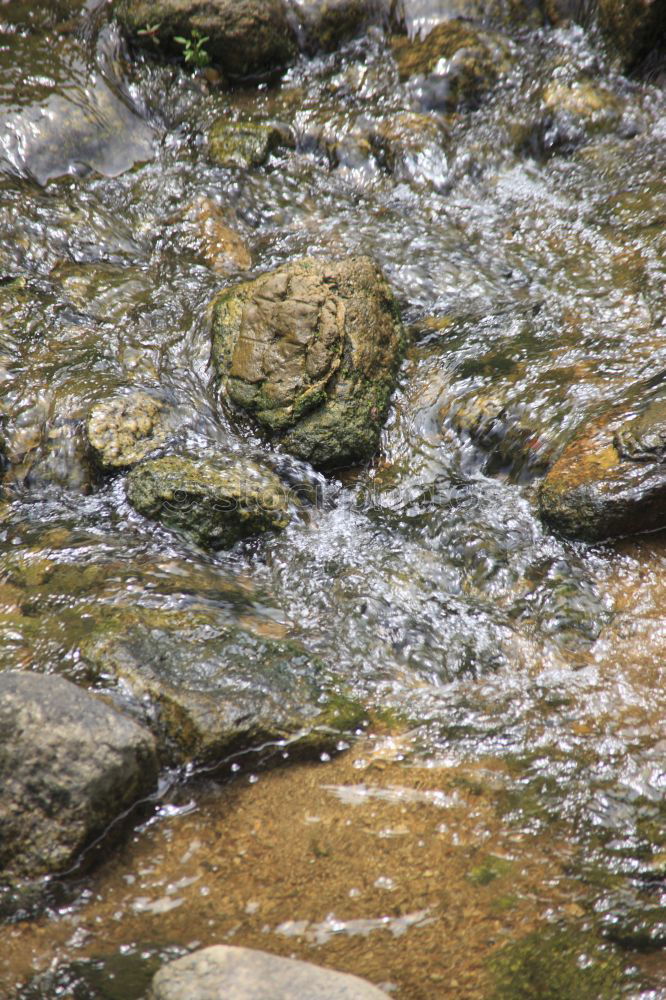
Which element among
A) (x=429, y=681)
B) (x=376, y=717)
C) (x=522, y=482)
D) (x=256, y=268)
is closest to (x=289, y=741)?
(x=376, y=717)

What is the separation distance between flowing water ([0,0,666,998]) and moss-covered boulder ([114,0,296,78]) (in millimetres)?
257

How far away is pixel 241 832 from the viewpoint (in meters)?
3.26

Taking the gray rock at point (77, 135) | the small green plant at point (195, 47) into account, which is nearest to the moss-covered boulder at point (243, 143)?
the gray rock at point (77, 135)

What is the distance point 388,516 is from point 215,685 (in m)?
1.79

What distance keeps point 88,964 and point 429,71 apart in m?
8.46

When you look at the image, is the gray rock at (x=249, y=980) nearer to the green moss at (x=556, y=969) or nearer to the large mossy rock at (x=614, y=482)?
the green moss at (x=556, y=969)

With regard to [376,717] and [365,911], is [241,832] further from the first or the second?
[376,717]

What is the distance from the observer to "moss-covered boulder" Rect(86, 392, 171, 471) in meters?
5.10

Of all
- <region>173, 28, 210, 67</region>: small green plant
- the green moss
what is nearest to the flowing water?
the green moss

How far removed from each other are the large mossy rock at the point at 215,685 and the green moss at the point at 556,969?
3.98 ft

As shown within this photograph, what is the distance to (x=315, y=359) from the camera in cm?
518

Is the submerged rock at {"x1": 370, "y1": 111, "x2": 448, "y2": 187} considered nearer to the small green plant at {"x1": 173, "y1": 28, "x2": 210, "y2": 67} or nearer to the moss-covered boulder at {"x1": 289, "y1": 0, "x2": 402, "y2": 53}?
the moss-covered boulder at {"x1": 289, "y1": 0, "x2": 402, "y2": 53}

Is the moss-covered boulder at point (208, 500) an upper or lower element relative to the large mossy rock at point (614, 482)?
upper

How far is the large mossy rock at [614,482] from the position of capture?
14.5 feet
